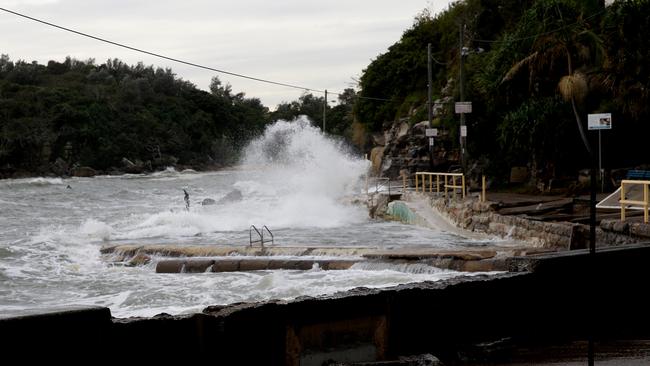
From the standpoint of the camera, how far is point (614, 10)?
1898cm

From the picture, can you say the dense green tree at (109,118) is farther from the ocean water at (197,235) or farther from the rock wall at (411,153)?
the rock wall at (411,153)

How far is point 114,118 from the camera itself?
84.9 meters

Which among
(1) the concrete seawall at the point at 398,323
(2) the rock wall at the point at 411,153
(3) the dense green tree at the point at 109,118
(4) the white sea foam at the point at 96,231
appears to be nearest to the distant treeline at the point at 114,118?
(3) the dense green tree at the point at 109,118

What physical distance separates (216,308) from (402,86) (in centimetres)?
3814

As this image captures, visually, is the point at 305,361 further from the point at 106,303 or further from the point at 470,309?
the point at 106,303

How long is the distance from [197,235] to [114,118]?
65.6 m

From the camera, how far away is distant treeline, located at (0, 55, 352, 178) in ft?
237

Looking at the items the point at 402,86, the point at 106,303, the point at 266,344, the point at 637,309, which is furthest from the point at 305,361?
the point at 402,86

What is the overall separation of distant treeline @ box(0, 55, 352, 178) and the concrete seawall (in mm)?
65698

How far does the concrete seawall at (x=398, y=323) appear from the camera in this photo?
5.79m

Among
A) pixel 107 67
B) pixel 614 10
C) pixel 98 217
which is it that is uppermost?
pixel 107 67

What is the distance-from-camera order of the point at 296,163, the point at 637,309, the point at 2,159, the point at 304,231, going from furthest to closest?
the point at 2,159, the point at 296,163, the point at 304,231, the point at 637,309

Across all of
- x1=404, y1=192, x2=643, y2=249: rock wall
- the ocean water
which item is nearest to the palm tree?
x1=404, y1=192, x2=643, y2=249: rock wall

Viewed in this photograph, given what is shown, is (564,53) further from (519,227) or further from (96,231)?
(96,231)
